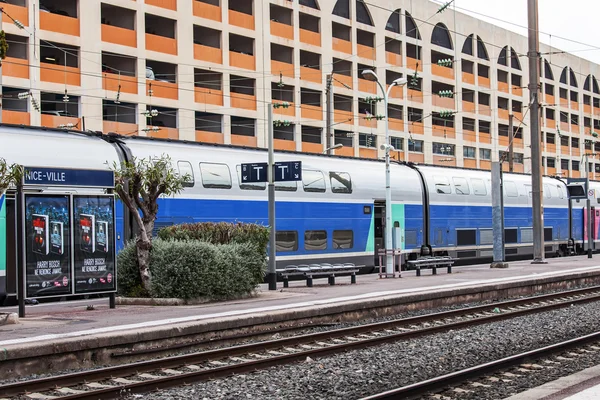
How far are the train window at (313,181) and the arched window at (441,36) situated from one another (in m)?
40.8

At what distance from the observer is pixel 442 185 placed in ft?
108

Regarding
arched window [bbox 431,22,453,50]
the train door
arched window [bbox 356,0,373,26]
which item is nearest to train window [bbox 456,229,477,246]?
the train door

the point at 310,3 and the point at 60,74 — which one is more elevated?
the point at 310,3

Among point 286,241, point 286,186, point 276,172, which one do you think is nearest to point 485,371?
point 276,172

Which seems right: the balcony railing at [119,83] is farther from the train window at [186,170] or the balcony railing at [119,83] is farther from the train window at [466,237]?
the train window at [186,170]

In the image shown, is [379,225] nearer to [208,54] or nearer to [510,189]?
[510,189]

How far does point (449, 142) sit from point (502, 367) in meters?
56.9

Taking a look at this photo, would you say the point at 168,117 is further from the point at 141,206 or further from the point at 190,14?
the point at 141,206

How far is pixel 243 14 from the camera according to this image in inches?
1956

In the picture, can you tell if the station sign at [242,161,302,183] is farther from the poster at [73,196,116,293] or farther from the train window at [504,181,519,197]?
the train window at [504,181,519,197]

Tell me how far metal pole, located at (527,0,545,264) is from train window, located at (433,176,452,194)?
3.28m

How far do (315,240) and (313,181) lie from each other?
1.89m

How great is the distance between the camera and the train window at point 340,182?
2767cm

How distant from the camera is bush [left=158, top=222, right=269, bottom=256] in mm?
19891
